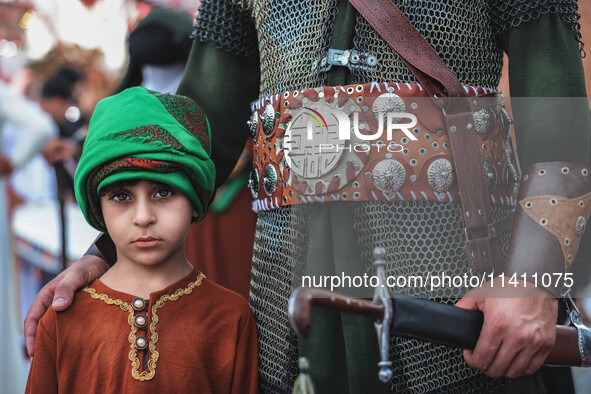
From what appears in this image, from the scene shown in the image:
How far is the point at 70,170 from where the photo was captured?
553cm

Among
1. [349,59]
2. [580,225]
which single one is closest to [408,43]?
[349,59]

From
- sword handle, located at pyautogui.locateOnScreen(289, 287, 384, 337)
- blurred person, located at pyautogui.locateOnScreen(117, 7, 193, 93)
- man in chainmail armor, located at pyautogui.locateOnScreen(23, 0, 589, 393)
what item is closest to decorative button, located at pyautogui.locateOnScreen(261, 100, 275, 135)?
man in chainmail armor, located at pyautogui.locateOnScreen(23, 0, 589, 393)

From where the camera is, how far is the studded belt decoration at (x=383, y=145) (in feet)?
5.30

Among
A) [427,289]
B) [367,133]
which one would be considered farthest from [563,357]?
[367,133]

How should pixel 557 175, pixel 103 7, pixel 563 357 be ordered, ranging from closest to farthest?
pixel 563 357, pixel 557 175, pixel 103 7

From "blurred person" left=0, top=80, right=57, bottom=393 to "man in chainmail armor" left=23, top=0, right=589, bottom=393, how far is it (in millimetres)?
Answer: 3991

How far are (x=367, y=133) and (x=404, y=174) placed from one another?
134 millimetres

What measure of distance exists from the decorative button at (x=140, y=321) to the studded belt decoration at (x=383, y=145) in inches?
Result: 19.2

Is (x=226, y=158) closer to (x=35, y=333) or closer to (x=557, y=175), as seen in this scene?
(x=35, y=333)

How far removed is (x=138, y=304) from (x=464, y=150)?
918mm

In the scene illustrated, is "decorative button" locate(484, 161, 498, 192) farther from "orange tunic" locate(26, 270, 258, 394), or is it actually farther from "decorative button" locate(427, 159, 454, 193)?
"orange tunic" locate(26, 270, 258, 394)

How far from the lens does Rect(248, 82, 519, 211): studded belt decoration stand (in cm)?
162

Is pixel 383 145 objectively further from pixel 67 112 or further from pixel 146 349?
pixel 67 112

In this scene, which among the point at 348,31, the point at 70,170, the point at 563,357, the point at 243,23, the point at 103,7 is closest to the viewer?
the point at 563,357
